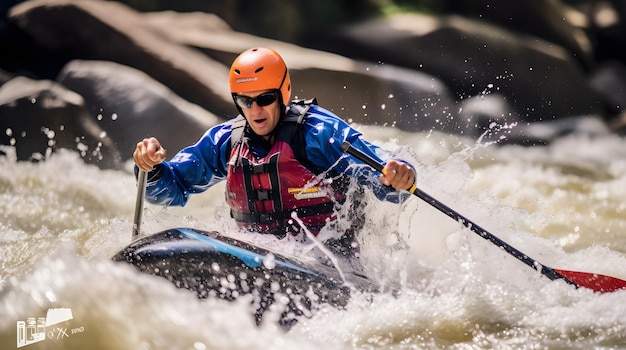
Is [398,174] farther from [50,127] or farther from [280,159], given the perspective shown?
[50,127]

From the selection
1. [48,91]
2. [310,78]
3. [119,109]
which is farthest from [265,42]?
[48,91]

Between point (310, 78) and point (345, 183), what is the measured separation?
15.6 feet

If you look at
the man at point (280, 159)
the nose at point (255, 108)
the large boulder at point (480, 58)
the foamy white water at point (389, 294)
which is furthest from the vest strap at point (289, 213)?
the large boulder at point (480, 58)

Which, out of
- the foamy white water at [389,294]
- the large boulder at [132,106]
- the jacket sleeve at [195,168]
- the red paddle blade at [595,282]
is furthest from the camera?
the large boulder at [132,106]

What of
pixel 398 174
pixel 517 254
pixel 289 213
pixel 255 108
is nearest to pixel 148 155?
pixel 255 108

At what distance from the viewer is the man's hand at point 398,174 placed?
276 centimetres

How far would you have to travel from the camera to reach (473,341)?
8.30 feet

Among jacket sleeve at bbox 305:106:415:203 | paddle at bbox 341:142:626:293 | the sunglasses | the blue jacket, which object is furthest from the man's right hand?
paddle at bbox 341:142:626:293

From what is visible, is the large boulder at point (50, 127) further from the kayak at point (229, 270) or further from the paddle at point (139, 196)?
the kayak at point (229, 270)

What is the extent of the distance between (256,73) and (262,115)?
0.19m

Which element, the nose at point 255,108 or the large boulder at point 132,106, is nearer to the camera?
the nose at point 255,108

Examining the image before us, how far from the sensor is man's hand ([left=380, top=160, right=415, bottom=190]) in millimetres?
2764

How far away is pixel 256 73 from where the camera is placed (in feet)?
9.80

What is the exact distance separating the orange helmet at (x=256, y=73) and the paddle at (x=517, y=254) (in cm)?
47
